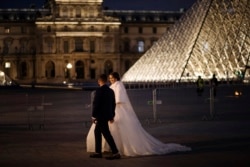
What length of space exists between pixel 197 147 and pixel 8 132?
6.55 meters

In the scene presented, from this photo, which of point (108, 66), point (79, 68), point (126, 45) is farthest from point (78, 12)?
point (126, 45)

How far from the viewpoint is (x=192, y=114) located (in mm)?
25047

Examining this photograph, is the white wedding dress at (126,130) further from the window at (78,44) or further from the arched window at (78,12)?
the window at (78,44)

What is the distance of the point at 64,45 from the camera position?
10656 cm

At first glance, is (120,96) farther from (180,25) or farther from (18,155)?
(180,25)

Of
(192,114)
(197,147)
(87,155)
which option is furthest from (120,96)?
(192,114)

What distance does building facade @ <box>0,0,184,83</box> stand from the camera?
104500mm

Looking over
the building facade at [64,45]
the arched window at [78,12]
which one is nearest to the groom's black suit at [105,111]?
the building facade at [64,45]

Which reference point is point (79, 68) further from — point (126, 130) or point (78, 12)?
point (126, 130)

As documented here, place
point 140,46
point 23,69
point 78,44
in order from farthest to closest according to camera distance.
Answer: point 140,46 → point 23,69 → point 78,44

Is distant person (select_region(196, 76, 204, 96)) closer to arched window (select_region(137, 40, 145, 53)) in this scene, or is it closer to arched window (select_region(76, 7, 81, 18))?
arched window (select_region(76, 7, 81, 18))

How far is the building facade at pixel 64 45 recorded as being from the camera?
104m

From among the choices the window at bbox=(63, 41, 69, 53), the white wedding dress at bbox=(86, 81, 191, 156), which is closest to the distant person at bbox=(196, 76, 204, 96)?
the white wedding dress at bbox=(86, 81, 191, 156)

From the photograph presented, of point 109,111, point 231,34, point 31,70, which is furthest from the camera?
point 31,70
